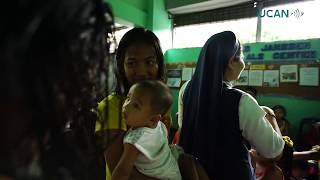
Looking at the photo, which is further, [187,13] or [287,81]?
[187,13]

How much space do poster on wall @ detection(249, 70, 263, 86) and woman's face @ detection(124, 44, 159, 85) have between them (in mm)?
3165

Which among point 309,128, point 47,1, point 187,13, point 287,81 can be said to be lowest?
point 309,128

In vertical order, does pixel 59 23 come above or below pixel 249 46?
below

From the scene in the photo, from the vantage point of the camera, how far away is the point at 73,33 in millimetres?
339

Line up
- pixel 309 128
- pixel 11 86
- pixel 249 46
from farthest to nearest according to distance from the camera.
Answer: pixel 249 46 < pixel 309 128 < pixel 11 86

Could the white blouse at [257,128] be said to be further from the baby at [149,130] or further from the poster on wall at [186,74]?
the poster on wall at [186,74]

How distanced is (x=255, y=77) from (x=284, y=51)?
0.51 m

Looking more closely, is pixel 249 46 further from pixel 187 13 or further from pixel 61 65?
pixel 61 65

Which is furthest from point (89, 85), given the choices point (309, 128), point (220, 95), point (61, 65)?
point (309, 128)

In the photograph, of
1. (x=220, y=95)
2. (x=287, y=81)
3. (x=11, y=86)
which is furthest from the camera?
(x=287, y=81)

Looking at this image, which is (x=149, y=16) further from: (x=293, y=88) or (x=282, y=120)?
(x=282, y=120)

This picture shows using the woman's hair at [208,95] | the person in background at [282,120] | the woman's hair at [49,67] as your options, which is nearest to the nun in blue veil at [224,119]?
the woman's hair at [208,95]

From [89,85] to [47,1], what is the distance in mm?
165

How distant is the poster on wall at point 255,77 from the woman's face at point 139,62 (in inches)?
125
